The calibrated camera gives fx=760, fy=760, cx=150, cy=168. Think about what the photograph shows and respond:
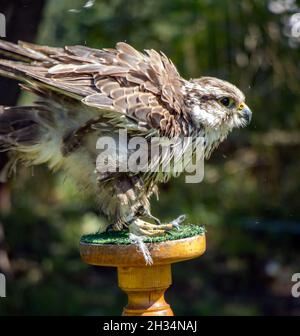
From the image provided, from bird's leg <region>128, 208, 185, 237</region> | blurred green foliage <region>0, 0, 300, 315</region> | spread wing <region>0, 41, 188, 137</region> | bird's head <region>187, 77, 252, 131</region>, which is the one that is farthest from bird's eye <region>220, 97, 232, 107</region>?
blurred green foliage <region>0, 0, 300, 315</region>

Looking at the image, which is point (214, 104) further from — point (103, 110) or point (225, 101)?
point (103, 110)

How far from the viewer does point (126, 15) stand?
5488 mm

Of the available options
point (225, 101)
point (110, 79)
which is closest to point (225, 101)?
point (225, 101)

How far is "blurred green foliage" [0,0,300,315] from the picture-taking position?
5964 millimetres

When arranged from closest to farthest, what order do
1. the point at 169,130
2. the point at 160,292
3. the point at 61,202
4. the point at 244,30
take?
the point at 160,292 < the point at 169,130 < the point at 244,30 < the point at 61,202

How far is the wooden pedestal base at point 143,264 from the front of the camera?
296 centimetres

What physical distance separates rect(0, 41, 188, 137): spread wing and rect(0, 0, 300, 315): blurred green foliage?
7.33 ft

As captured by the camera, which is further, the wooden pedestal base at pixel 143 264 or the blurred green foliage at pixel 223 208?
the blurred green foliage at pixel 223 208

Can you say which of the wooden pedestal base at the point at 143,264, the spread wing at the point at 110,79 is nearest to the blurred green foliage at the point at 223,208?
the spread wing at the point at 110,79

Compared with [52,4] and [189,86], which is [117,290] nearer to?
[52,4]

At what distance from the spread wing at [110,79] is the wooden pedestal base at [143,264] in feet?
2.01

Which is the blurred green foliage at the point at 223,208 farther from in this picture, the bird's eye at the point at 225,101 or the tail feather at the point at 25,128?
the tail feather at the point at 25,128

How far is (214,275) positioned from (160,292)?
352 centimetres

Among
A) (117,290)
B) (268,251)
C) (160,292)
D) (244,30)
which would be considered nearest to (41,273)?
(117,290)
